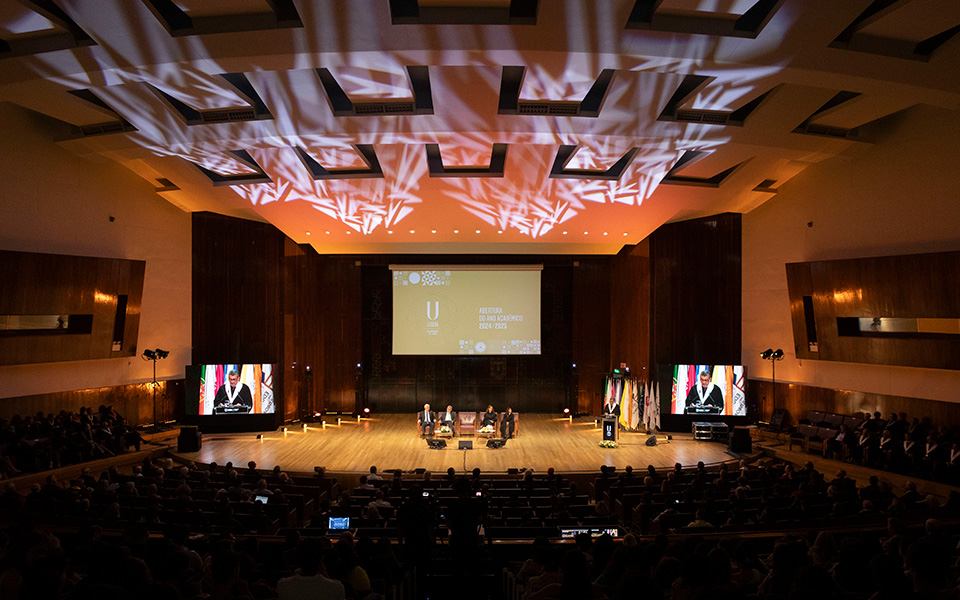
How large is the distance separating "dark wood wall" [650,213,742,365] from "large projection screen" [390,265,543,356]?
3.68 metres

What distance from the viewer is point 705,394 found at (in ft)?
54.2


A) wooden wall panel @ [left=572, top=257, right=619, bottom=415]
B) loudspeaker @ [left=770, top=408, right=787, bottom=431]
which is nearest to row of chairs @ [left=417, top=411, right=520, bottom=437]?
wooden wall panel @ [left=572, top=257, right=619, bottom=415]

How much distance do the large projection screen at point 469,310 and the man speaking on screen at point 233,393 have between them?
4653mm

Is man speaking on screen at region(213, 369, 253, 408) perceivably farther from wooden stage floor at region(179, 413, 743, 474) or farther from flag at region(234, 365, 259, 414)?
wooden stage floor at region(179, 413, 743, 474)

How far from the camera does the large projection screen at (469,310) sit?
18.4 metres

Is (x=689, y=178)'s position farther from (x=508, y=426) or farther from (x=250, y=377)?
(x=250, y=377)

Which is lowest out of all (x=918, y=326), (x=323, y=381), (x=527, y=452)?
(x=527, y=452)

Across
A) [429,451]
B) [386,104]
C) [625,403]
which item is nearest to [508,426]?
[429,451]

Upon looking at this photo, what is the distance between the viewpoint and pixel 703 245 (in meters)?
17.2

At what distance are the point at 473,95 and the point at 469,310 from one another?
32.0 feet

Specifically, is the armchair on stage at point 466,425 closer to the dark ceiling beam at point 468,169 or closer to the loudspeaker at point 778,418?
the dark ceiling beam at point 468,169

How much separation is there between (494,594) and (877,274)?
442 inches

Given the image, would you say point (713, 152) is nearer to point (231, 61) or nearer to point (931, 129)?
point (931, 129)

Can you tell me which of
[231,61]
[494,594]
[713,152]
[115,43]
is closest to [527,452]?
[713,152]
